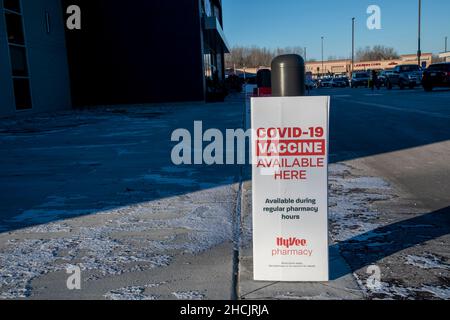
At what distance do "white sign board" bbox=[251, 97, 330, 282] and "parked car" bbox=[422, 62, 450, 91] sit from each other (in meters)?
28.8

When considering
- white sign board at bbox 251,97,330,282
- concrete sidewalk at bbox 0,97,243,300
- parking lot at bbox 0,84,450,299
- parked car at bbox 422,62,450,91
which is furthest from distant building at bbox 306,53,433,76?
white sign board at bbox 251,97,330,282

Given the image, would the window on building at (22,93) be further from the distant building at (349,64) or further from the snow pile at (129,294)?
the distant building at (349,64)

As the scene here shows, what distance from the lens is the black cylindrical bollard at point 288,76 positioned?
291cm

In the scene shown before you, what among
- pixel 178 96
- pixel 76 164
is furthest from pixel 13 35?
pixel 76 164

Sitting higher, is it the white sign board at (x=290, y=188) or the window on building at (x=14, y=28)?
the window on building at (x=14, y=28)

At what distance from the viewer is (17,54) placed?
1989 centimetres

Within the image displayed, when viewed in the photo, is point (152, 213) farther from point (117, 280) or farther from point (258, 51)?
point (258, 51)

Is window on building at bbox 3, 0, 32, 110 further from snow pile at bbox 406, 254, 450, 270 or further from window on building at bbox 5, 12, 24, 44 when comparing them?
snow pile at bbox 406, 254, 450, 270

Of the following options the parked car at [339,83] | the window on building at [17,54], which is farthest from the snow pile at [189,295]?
the parked car at [339,83]

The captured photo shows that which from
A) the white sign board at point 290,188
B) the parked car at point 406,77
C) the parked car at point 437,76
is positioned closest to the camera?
the white sign board at point 290,188

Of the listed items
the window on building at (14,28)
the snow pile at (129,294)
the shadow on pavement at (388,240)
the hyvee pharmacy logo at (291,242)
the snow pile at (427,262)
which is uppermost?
the window on building at (14,28)

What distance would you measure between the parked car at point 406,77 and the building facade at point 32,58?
2534cm

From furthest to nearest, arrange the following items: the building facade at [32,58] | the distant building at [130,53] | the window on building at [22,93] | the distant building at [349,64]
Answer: the distant building at [349,64], the distant building at [130,53], the window on building at [22,93], the building facade at [32,58]

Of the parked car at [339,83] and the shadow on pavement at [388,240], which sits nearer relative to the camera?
the shadow on pavement at [388,240]
